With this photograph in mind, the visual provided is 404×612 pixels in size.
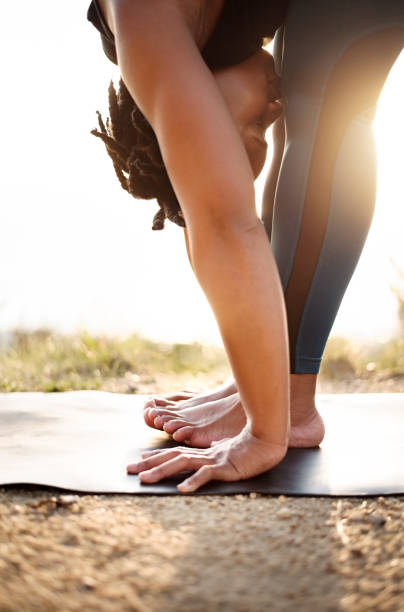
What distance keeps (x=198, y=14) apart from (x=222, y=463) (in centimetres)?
83

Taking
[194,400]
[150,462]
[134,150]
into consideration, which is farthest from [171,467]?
[134,150]

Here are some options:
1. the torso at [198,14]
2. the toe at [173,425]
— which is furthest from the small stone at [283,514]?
the torso at [198,14]

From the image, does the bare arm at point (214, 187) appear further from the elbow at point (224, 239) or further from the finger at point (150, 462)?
the finger at point (150, 462)

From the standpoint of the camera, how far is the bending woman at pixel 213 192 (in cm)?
103

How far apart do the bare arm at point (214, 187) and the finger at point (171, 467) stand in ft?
0.62

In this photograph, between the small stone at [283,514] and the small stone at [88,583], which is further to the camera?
the small stone at [283,514]

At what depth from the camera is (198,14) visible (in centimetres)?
114

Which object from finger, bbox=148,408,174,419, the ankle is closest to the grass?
finger, bbox=148,408,174,419

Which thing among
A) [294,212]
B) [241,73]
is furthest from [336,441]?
[241,73]

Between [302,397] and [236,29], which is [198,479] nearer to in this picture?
[302,397]

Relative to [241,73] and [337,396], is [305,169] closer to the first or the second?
[241,73]

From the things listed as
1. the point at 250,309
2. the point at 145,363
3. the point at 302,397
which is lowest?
the point at 145,363

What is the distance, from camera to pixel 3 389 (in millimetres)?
2854

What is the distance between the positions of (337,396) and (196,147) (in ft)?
4.27
